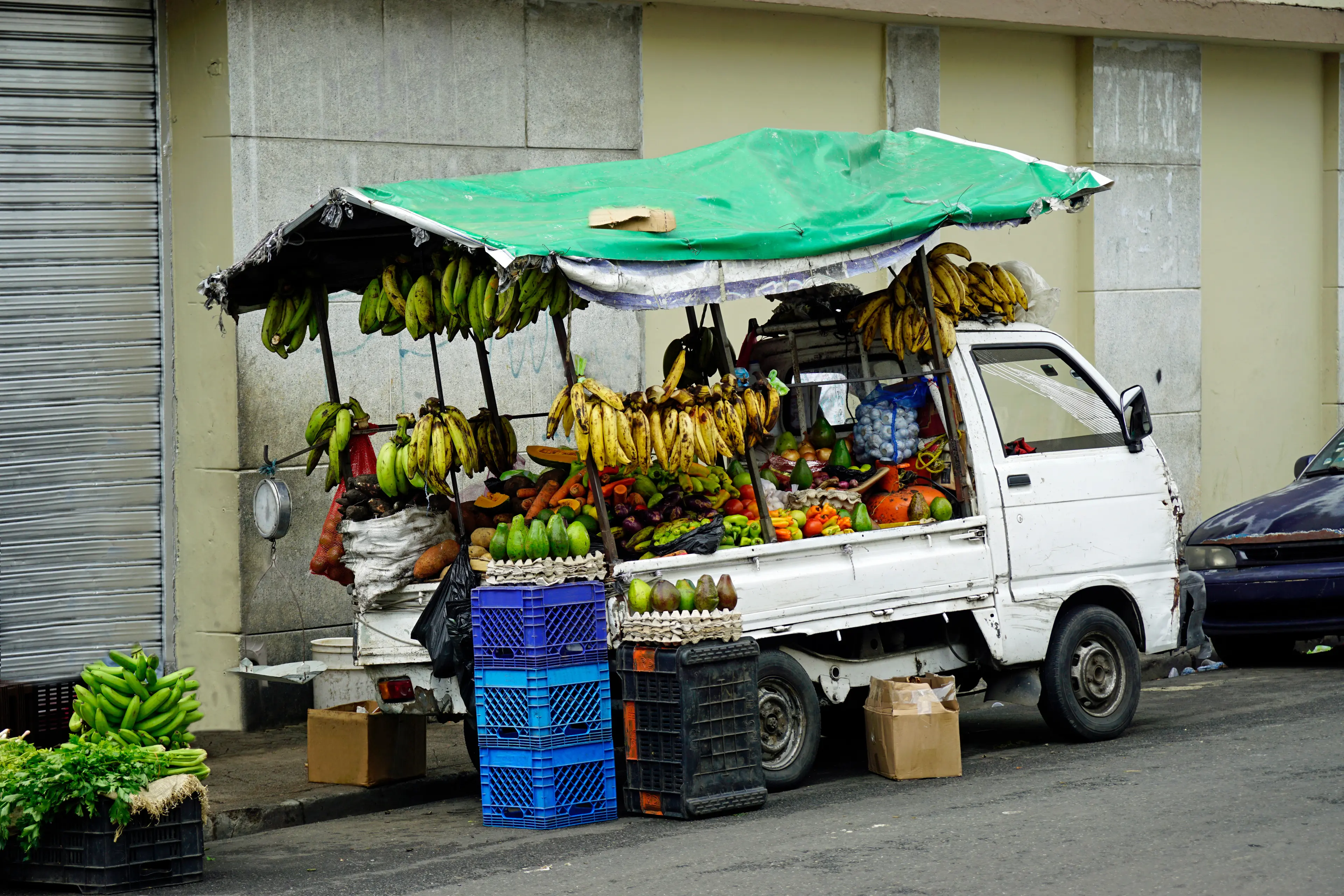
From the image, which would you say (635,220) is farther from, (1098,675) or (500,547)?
(1098,675)

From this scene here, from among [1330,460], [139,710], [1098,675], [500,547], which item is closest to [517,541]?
[500,547]

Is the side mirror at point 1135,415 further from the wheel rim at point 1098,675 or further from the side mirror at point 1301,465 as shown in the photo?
the side mirror at point 1301,465

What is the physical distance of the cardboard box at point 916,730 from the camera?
304 inches

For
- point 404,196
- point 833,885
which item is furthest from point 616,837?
point 404,196

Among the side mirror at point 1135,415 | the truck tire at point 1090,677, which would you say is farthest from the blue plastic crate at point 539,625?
the side mirror at point 1135,415

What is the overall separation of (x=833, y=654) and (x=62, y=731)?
358 centimetres

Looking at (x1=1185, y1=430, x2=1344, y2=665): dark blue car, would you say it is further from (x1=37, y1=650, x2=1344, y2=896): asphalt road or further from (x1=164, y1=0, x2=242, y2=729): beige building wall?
(x1=164, y1=0, x2=242, y2=729): beige building wall

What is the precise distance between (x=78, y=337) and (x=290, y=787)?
341 centimetres

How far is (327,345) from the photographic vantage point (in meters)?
8.67

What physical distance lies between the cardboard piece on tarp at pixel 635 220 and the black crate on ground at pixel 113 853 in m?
2.93

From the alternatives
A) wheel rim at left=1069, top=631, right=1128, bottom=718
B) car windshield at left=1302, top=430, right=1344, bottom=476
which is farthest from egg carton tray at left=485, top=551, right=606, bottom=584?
car windshield at left=1302, top=430, right=1344, bottom=476

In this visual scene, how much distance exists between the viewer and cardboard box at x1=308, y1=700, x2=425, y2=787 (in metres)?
8.20

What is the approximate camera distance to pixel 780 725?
7.59 m

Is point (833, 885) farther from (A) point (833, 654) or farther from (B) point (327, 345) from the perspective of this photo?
(B) point (327, 345)
